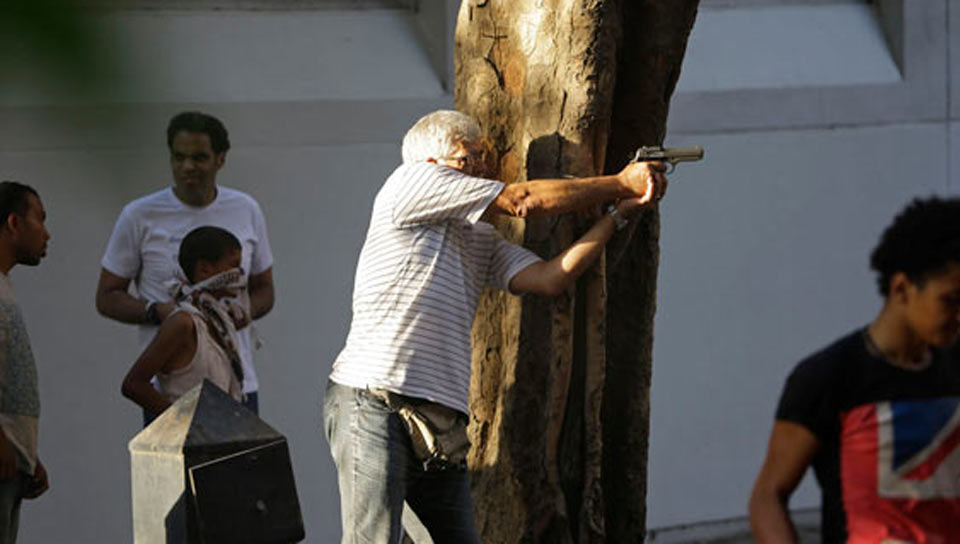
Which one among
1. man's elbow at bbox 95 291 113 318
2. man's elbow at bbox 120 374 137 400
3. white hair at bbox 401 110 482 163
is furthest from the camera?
man's elbow at bbox 95 291 113 318

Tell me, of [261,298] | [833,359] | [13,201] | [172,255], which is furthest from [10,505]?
[833,359]

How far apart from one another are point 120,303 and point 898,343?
10.5 ft

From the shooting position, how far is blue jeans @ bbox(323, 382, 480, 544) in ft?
13.2

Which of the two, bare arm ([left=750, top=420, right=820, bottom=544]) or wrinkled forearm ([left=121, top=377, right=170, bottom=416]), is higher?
wrinkled forearm ([left=121, top=377, right=170, bottom=416])

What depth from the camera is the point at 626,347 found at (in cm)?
488

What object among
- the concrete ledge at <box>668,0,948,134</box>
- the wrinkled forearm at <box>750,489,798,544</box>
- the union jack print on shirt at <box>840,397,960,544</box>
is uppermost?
the concrete ledge at <box>668,0,948,134</box>

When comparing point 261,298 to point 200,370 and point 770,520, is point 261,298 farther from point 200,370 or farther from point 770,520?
point 770,520

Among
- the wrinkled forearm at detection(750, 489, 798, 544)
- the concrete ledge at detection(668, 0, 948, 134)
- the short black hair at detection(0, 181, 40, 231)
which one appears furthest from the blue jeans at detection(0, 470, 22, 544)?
the concrete ledge at detection(668, 0, 948, 134)

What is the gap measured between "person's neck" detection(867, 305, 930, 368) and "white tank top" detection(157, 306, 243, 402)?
8.21 feet

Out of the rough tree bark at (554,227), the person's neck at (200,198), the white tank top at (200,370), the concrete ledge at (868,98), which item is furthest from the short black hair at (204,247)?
the concrete ledge at (868,98)

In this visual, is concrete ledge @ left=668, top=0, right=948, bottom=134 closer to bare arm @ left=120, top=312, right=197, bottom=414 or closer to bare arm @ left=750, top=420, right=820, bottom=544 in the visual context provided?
bare arm @ left=120, top=312, right=197, bottom=414

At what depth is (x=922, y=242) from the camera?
275 cm

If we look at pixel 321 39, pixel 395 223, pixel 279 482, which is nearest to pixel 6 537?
pixel 279 482

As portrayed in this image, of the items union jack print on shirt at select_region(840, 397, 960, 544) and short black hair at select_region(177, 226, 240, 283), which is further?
short black hair at select_region(177, 226, 240, 283)
